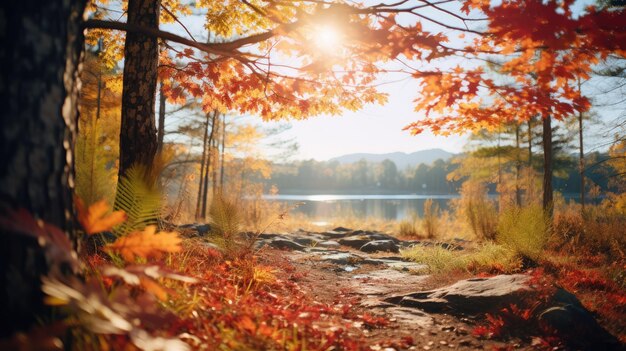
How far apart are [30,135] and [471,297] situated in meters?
3.63

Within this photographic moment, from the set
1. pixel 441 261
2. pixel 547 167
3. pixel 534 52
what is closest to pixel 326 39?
pixel 534 52

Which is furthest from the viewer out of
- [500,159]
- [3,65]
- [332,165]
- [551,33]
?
[332,165]

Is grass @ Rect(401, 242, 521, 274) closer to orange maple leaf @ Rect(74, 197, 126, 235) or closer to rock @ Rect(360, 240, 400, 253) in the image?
rock @ Rect(360, 240, 400, 253)

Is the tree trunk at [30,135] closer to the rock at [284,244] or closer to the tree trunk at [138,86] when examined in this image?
the tree trunk at [138,86]

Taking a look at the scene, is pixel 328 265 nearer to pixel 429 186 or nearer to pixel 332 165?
pixel 429 186

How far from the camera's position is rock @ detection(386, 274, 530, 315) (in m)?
3.34

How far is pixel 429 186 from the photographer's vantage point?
320ft

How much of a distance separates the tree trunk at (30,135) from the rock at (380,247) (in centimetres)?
737

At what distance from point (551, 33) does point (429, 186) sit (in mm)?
99793

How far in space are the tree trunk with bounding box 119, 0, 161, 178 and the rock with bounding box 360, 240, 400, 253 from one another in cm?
585

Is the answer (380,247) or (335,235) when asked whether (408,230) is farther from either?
(380,247)

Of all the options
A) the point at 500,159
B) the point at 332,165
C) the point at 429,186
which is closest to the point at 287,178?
the point at 332,165

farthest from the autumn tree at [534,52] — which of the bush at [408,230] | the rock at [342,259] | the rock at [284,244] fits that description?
the bush at [408,230]

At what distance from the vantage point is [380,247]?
841cm
